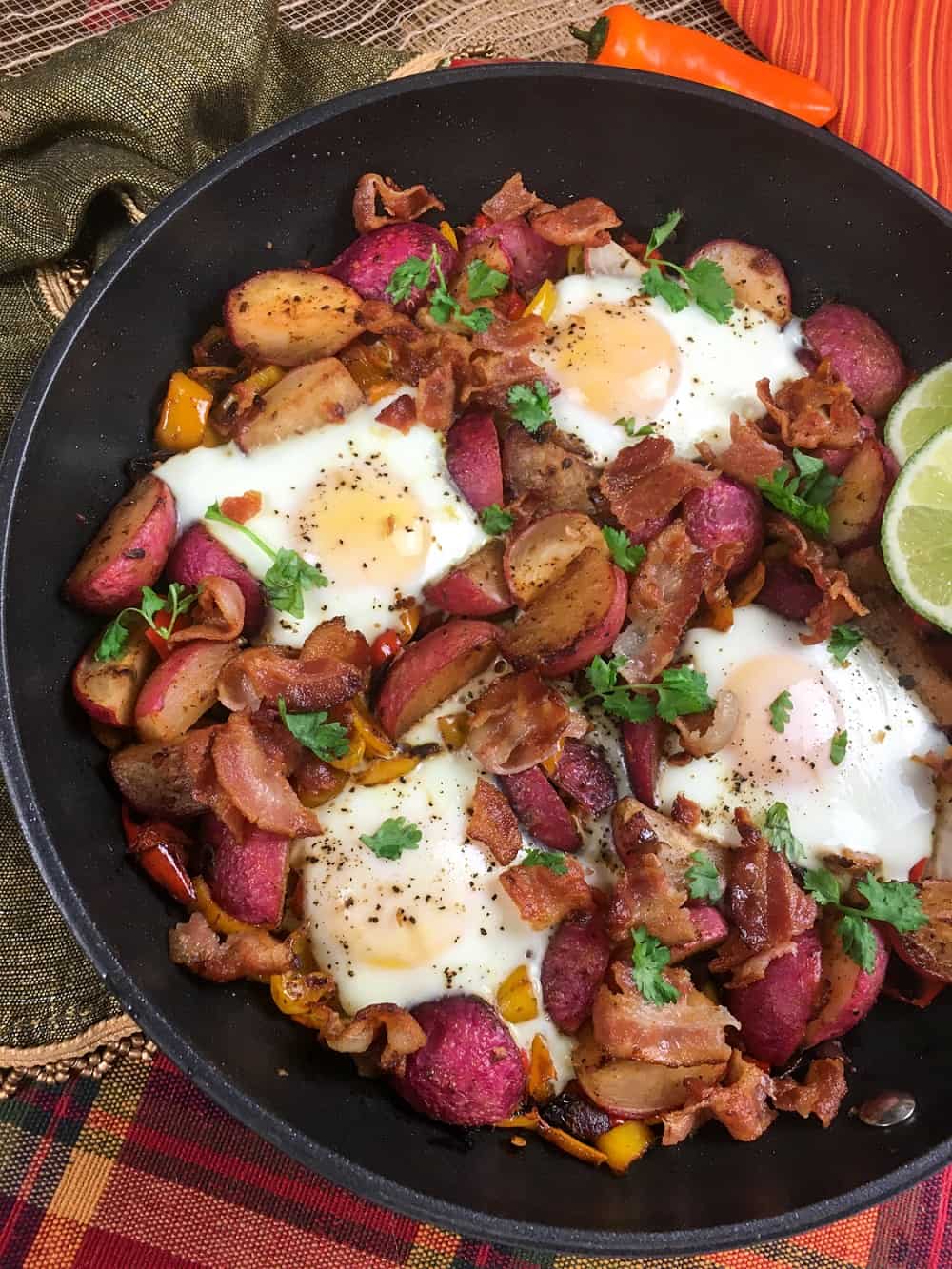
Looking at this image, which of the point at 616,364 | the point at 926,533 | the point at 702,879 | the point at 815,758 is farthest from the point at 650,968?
the point at 616,364

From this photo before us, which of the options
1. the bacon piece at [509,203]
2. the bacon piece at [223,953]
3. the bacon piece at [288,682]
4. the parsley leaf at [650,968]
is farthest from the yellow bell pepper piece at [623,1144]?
the bacon piece at [509,203]

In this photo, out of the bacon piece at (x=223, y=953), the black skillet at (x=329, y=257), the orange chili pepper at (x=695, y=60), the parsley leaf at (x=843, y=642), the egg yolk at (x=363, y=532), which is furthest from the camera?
the orange chili pepper at (x=695, y=60)

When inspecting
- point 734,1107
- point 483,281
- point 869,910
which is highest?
point 483,281

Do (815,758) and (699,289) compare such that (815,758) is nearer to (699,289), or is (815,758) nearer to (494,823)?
(494,823)

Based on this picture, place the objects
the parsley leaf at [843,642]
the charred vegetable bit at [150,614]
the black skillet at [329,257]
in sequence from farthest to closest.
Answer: the parsley leaf at [843,642] < the charred vegetable bit at [150,614] < the black skillet at [329,257]

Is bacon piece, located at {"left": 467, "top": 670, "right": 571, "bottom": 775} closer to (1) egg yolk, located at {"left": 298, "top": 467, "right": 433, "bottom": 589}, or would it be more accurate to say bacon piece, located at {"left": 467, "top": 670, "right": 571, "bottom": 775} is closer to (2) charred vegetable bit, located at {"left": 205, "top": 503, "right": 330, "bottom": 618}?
(1) egg yolk, located at {"left": 298, "top": 467, "right": 433, "bottom": 589}

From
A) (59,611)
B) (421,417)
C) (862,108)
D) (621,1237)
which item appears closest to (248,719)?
(59,611)

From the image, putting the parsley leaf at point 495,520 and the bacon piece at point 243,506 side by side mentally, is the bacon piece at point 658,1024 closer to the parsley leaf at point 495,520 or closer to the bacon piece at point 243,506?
the parsley leaf at point 495,520
